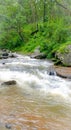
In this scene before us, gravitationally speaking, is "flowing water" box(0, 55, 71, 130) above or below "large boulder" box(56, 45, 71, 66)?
below

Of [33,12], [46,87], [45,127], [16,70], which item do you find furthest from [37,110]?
[33,12]

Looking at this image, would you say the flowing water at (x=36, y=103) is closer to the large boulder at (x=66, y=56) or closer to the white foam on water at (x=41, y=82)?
the white foam on water at (x=41, y=82)

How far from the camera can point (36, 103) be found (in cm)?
913

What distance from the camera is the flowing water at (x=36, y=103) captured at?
23.4 feet

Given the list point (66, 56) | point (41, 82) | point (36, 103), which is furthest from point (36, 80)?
point (66, 56)

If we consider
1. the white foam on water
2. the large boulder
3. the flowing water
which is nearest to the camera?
the flowing water

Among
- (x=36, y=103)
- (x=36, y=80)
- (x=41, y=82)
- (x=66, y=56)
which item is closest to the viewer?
(x=36, y=103)

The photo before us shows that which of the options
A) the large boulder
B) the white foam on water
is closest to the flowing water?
the white foam on water

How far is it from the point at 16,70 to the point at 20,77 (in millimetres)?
2119

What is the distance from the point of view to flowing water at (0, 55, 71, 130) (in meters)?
7.14

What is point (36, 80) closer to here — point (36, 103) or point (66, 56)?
point (36, 103)

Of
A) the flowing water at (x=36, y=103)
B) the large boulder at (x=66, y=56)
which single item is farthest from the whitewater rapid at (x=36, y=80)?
the large boulder at (x=66, y=56)

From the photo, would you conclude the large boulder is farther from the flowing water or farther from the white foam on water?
the flowing water

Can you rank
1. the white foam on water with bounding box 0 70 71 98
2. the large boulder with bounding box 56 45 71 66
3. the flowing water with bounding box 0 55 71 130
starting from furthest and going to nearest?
the large boulder with bounding box 56 45 71 66 < the white foam on water with bounding box 0 70 71 98 < the flowing water with bounding box 0 55 71 130
